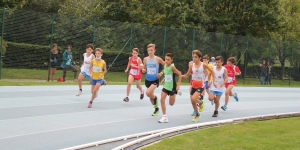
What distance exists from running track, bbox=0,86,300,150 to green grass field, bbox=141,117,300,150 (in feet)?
3.87

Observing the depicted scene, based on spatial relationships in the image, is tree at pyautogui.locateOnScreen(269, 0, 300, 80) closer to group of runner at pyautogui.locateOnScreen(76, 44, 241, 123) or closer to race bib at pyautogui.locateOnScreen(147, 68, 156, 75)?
group of runner at pyautogui.locateOnScreen(76, 44, 241, 123)

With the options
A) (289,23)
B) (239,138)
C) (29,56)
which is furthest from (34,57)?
(289,23)

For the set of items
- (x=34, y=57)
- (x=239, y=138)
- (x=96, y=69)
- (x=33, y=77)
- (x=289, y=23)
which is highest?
(x=289, y=23)

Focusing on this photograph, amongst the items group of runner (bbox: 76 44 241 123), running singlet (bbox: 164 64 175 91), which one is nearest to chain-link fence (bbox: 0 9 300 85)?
group of runner (bbox: 76 44 241 123)

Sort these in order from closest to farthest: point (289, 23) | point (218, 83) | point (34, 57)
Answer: point (218, 83), point (34, 57), point (289, 23)

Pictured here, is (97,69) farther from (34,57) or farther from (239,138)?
(34,57)

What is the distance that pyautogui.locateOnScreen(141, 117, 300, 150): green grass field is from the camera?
8.23m

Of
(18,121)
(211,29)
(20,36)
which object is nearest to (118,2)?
(211,29)

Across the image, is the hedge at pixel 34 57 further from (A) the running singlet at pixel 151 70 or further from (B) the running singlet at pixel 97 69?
(A) the running singlet at pixel 151 70

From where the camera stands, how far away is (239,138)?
30.1 feet

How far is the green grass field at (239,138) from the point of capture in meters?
8.23

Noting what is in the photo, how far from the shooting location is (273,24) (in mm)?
39312

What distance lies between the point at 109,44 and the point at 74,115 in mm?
13030

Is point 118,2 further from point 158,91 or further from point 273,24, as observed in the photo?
point 158,91
